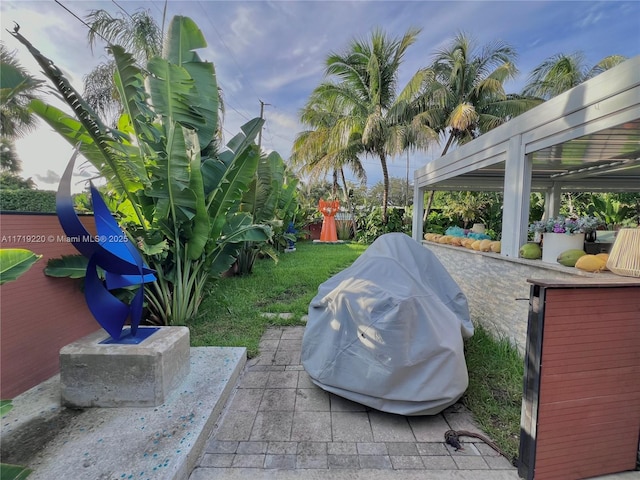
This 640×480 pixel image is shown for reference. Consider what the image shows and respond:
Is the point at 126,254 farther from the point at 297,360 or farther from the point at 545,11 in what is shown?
the point at 545,11

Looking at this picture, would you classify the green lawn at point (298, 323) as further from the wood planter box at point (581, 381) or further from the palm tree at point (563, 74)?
the palm tree at point (563, 74)

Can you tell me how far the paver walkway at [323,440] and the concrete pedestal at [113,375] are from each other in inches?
25.8

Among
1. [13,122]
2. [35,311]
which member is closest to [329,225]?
[13,122]

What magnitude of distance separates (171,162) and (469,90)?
12206mm

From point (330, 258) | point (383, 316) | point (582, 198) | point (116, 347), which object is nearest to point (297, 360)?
point (383, 316)

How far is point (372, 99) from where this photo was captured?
11.8 metres

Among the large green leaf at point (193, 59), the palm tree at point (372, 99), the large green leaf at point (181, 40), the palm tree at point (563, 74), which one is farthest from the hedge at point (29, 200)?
the palm tree at point (563, 74)

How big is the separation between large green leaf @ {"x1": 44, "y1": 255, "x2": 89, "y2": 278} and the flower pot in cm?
467

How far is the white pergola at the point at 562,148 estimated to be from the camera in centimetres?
231

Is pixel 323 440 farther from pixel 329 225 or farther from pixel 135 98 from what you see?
pixel 329 225

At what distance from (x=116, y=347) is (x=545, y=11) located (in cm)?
672

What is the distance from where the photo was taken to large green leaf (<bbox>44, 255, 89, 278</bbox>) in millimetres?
2713

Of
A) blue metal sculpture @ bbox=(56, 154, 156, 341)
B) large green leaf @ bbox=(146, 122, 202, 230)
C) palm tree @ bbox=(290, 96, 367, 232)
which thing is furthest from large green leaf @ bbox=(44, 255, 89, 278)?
palm tree @ bbox=(290, 96, 367, 232)

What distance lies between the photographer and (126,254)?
98.9 inches
